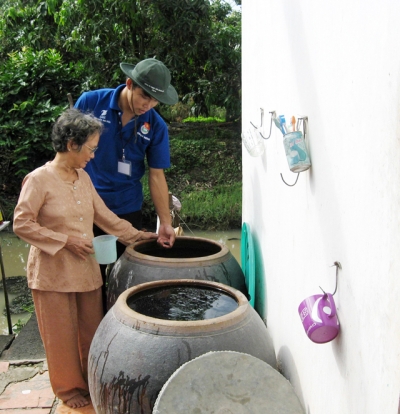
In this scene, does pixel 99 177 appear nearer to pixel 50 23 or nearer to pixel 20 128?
pixel 20 128

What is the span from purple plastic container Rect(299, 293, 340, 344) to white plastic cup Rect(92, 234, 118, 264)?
1308mm

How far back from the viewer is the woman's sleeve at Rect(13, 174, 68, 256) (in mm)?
2426

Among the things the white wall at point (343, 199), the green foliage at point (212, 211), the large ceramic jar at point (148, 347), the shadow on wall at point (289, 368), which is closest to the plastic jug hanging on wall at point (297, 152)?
the white wall at point (343, 199)

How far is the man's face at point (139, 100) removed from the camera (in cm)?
298

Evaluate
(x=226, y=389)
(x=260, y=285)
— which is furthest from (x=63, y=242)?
(x=260, y=285)

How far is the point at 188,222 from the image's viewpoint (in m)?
9.12

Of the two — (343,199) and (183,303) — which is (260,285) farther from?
(343,199)

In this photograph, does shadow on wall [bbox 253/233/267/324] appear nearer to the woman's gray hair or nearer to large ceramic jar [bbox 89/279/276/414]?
large ceramic jar [bbox 89/279/276/414]

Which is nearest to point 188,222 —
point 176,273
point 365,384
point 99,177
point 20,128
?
point 20,128

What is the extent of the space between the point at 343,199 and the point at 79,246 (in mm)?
1518

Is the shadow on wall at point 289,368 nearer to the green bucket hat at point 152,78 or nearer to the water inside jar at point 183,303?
the water inside jar at point 183,303

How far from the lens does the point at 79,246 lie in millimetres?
2545

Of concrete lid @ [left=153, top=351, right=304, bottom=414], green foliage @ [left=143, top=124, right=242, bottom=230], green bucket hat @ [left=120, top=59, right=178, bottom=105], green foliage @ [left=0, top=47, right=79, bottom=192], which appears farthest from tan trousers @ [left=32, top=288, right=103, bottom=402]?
green foliage @ [left=0, top=47, right=79, bottom=192]

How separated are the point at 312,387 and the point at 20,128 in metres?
8.81
